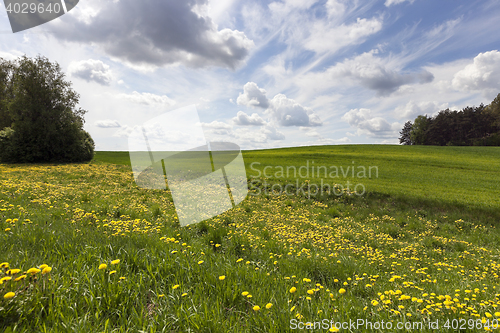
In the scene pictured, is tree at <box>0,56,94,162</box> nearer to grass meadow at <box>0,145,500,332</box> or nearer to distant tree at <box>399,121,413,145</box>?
grass meadow at <box>0,145,500,332</box>

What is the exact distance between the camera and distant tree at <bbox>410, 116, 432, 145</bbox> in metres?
87.4

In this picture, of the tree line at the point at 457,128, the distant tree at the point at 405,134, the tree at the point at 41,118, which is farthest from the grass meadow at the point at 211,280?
the distant tree at the point at 405,134

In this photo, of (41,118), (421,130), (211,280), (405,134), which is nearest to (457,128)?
(421,130)

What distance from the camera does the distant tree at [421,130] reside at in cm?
8744

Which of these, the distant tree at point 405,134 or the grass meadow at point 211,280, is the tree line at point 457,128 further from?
the grass meadow at point 211,280

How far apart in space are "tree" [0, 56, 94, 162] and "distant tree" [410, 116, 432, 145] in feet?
357

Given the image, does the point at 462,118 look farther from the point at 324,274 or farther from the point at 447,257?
the point at 324,274

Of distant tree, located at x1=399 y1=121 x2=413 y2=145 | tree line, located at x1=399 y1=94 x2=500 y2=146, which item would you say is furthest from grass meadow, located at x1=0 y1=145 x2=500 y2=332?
distant tree, located at x1=399 y1=121 x2=413 y2=145

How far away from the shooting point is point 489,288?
5.04m

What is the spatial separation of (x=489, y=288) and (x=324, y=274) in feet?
12.3

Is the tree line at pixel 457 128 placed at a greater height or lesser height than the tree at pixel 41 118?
lesser

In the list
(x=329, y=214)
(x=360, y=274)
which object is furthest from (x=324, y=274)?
(x=329, y=214)

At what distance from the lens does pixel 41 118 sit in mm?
36875

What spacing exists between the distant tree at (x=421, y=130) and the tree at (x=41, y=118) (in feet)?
357
